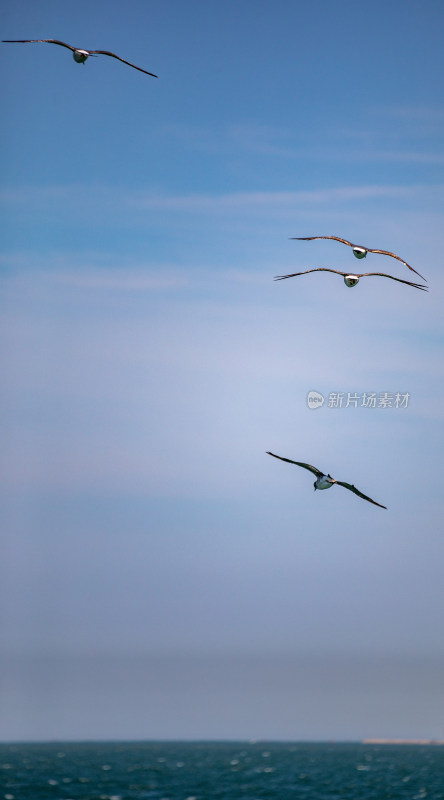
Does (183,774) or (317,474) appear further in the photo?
(183,774)

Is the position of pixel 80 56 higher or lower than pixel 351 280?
higher

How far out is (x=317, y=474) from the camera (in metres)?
43.6

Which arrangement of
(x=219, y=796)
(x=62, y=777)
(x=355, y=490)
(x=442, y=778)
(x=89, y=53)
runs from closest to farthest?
1. (x=355, y=490)
2. (x=89, y=53)
3. (x=219, y=796)
4. (x=62, y=777)
5. (x=442, y=778)

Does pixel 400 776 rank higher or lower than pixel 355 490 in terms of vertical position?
lower

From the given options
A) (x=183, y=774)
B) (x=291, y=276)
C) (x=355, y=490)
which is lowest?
(x=183, y=774)

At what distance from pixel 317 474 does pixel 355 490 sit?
2664 mm

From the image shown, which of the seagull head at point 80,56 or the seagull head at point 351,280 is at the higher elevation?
the seagull head at point 80,56

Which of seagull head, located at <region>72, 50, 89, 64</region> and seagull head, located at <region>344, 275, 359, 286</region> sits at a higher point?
seagull head, located at <region>72, 50, 89, 64</region>

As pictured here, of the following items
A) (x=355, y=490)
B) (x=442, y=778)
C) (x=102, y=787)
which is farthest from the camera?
(x=442, y=778)

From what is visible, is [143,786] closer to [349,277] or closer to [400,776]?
[400,776]

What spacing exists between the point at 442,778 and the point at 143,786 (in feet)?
166

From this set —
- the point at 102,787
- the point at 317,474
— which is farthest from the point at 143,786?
the point at 317,474

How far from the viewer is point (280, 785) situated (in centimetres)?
13288

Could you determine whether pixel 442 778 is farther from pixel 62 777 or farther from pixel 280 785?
pixel 62 777
